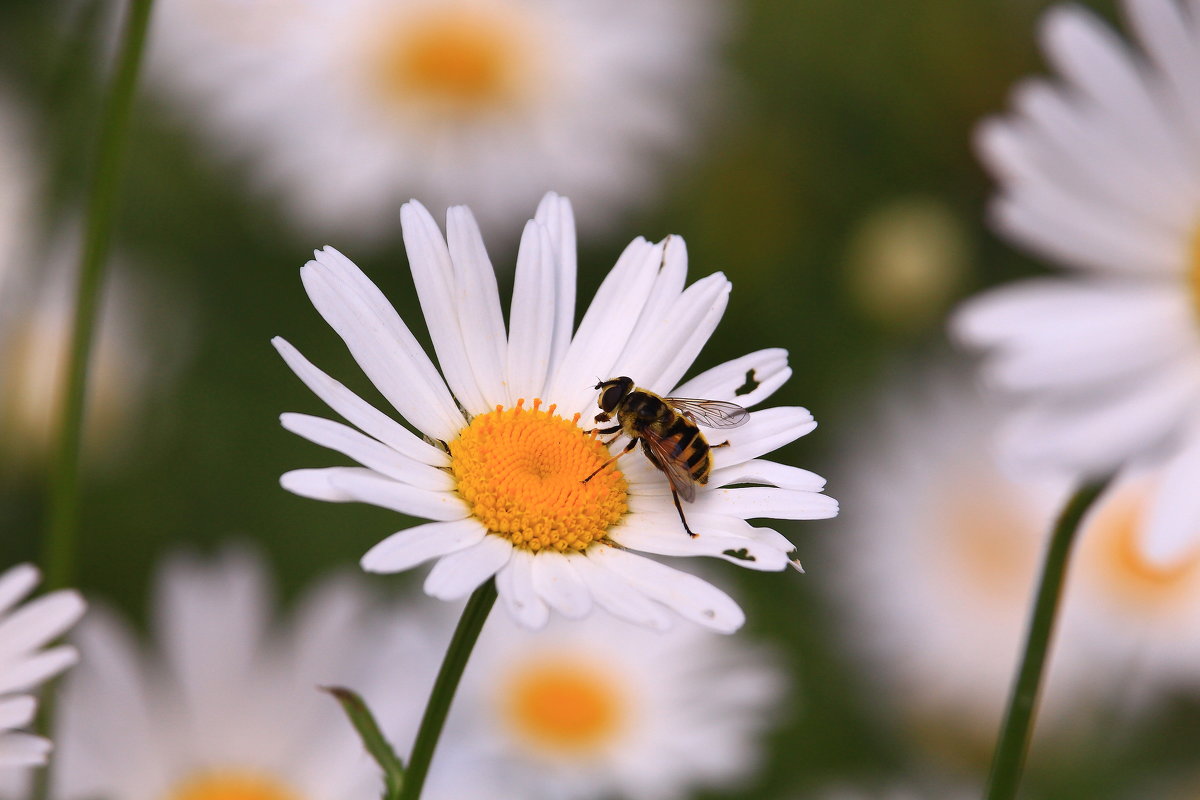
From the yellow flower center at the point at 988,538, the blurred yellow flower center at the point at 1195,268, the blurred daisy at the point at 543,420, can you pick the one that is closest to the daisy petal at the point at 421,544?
the blurred daisy at the point at 543,420

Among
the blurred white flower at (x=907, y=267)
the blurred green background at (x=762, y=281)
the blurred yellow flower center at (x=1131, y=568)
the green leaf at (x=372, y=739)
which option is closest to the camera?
the green leaf at (x=372, y=739)

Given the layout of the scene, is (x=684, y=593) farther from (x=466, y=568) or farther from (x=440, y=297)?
(x=440, y=297)

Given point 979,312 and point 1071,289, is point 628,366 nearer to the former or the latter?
point 979,312

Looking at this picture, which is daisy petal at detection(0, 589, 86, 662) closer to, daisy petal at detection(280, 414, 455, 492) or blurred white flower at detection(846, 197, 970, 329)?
daisy petal at detection(280, 414, 455, 492)

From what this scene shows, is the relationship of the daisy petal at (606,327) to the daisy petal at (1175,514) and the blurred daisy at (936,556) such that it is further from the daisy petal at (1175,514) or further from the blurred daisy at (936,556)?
the blurred daisy at (936,556)

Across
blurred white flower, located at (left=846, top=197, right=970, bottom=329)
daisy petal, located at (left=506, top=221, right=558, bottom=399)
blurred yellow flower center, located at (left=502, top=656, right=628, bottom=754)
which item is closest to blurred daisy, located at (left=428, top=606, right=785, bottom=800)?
blurred yellow flower center, located at (left=502, top=656, right=628, bottom=754)
